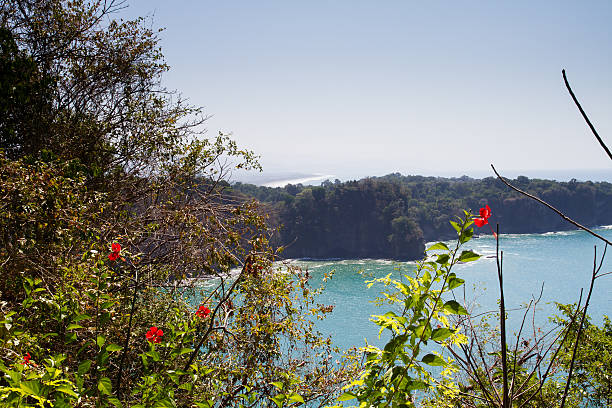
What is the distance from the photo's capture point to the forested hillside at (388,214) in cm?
5384

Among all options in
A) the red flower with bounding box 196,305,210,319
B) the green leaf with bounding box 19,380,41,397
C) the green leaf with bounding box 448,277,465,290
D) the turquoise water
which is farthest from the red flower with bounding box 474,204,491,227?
the turquoise water

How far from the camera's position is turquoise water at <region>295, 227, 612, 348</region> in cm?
3012

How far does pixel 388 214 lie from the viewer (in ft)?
184

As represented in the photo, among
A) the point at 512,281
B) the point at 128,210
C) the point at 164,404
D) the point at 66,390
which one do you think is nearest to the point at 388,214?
the point at 512,281

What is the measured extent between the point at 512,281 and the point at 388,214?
1893cm

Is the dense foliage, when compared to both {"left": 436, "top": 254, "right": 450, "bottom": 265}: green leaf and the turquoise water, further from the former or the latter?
the turquoise water

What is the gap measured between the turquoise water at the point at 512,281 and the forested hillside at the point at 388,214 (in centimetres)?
306

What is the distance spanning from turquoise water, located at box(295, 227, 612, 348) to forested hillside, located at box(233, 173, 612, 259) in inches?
121

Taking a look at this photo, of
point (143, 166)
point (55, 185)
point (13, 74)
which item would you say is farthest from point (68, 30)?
point (55, 185)

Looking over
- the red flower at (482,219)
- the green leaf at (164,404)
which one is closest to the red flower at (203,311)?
the green leaf at (164,404)

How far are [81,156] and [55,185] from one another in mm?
2727

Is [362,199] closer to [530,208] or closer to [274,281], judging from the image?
[530,208]

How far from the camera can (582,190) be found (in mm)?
67812

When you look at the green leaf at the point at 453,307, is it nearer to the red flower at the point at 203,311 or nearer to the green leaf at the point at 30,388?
the green leaf at the point at 30,388
